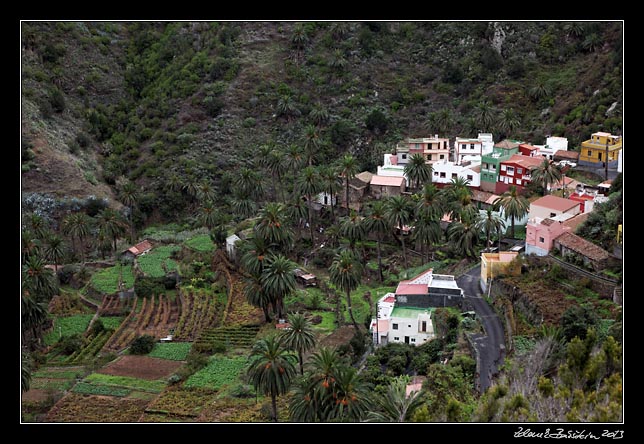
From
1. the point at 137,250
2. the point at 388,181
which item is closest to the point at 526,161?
the point at 388,181

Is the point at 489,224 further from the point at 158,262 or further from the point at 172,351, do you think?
the point at 158,262

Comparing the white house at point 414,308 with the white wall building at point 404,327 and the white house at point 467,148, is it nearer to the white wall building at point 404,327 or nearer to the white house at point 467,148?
the white wall building at point 404,327

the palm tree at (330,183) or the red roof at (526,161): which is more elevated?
the red roof at (526,161)

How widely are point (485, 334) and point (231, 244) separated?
34.8 meters

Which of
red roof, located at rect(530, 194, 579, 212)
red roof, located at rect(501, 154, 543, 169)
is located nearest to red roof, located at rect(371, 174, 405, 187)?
red roof, located at rect(501, 154, 543, 169)

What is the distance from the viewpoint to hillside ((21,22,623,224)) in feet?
359

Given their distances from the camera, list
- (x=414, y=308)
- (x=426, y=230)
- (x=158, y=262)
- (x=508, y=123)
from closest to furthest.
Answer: (x=414, y=308)
(x=426, y=230)
(x=158, y=262)
(x=508, y=123)

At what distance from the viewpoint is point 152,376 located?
222ft

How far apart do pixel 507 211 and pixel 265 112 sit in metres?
52.3

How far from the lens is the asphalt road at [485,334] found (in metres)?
56.3

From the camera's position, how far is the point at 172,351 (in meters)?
71.7

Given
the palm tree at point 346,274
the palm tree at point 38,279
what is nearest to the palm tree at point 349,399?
the palm tree at point 346,274

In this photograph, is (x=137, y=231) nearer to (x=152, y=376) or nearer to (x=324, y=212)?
(x=324, y=212)

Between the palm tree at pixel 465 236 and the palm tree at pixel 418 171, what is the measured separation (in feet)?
38.6
